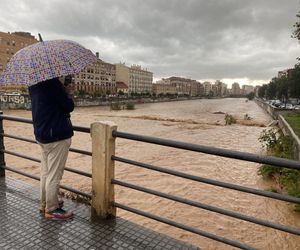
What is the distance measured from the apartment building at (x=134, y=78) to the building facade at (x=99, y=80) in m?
6.63

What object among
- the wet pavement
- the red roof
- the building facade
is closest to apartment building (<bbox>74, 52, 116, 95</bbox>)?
the building facade

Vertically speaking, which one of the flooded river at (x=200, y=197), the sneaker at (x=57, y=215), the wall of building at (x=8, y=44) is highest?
the wall of building at (x=8, y=44)

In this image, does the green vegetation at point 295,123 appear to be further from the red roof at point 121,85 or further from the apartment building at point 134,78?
the apartment building at point 134,78

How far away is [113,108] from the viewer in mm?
56781

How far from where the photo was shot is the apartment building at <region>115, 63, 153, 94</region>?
137087 mm

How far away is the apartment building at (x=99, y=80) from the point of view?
4205 inches

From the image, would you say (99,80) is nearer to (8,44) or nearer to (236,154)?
(8,44)

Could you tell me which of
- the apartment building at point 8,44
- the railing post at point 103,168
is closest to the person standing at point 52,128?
the railing post at point 103,168

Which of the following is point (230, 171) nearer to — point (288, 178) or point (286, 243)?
point (288, 178)

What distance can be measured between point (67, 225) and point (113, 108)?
176 feet

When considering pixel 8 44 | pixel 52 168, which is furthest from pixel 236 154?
pixel 8 44

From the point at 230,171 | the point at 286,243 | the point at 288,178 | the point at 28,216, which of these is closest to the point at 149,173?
the point at 230,171

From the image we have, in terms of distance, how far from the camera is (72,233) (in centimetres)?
339

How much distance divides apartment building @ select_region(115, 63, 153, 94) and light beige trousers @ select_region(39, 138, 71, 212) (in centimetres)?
13442
